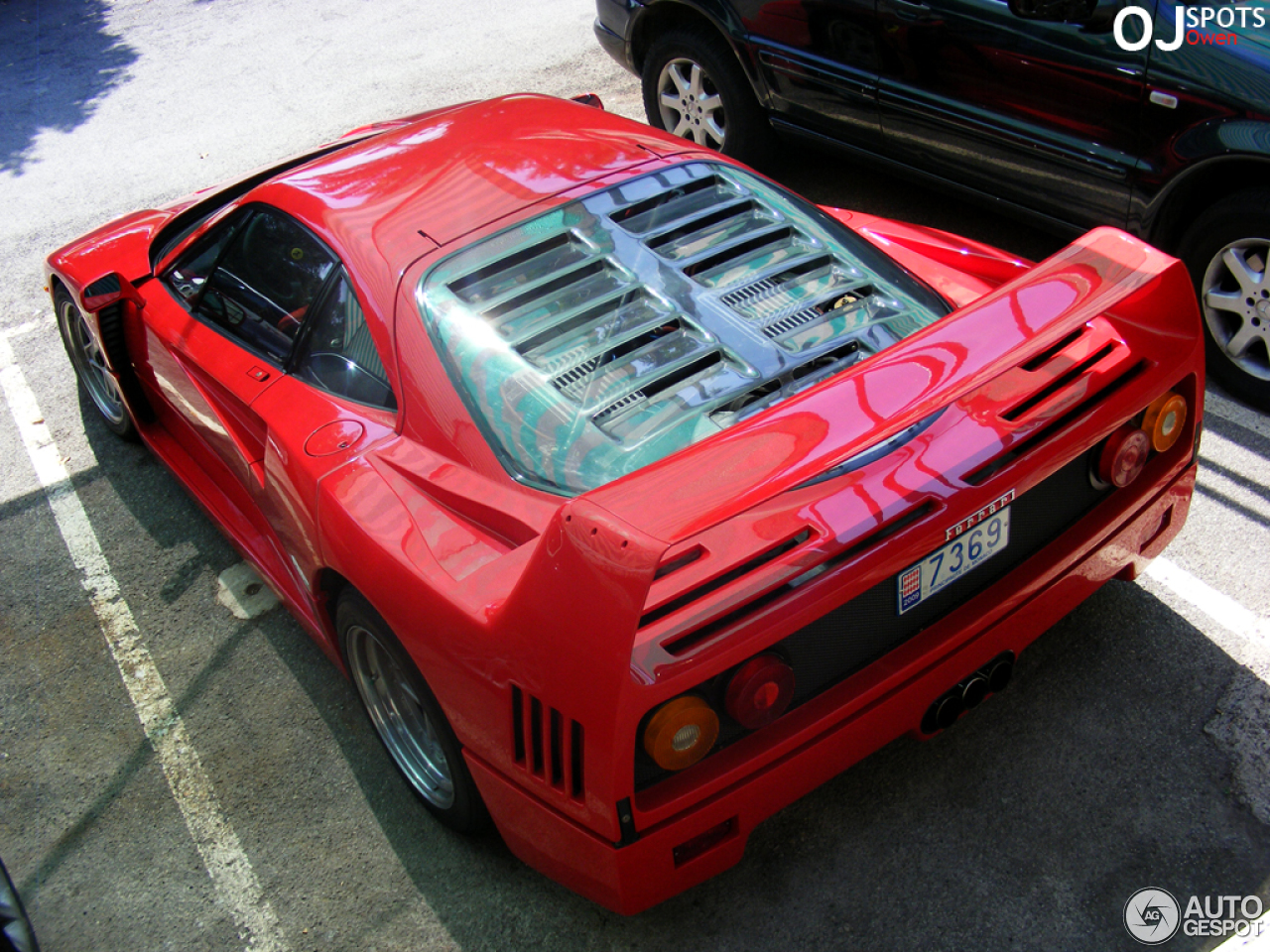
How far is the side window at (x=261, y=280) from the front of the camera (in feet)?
9.48

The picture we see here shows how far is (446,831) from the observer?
2.64m

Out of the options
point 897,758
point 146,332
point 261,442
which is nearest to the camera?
point 897,758

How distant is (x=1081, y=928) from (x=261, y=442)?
2340mm

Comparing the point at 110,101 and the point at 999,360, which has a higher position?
the point at 999,360

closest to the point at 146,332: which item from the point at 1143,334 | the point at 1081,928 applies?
the point at 1143,334

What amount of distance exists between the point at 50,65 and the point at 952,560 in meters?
9.67

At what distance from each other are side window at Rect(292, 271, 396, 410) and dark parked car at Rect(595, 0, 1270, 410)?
2.65m

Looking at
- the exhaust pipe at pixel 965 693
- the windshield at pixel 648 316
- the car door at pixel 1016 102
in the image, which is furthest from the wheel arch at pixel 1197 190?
the exhaust pipe at pixel 965 693

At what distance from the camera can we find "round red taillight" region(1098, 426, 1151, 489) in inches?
88.1

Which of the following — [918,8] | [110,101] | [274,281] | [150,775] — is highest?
[918,8]

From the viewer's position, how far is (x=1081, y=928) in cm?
224

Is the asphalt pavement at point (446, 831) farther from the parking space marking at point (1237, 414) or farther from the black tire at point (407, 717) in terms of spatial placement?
the black tire at point (407, 717)

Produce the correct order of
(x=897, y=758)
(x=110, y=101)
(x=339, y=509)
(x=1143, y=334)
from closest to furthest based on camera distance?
(x=1143, y=334) < (x=339, y=509) < (x=897, y=758) < (x=110, y=101)

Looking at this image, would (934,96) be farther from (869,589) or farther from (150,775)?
(150,775)
